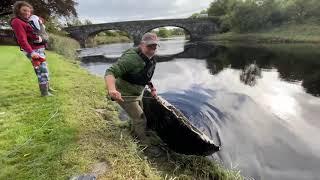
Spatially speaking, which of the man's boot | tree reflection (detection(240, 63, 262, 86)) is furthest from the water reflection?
the man's boot

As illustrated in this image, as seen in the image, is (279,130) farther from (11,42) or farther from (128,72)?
(11,42)

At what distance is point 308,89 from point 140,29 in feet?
230

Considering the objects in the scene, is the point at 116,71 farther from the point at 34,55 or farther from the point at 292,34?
the point at 292,34

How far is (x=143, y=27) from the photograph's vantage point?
83062 millimetres

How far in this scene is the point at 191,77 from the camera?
65.4 feet

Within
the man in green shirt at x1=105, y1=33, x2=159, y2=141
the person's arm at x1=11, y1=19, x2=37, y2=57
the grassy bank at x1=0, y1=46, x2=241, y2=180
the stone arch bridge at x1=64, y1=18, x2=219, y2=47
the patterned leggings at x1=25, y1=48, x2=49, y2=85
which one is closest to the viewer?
the grassy bank at x1=0, y1=46, x2=241, y2=180

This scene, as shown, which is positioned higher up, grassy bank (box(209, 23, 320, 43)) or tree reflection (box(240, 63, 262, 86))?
tree reflection (box(240, 63, 262, 86))

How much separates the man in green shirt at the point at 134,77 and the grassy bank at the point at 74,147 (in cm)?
50

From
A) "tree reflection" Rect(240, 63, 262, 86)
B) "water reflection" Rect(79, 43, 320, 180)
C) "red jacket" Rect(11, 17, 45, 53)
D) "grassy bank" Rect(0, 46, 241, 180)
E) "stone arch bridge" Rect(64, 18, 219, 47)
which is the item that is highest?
"red jacket" Rect(11, 17, 45, 53)

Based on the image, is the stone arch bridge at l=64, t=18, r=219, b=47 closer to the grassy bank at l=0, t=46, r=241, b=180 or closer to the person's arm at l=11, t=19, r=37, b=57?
the person's arm at l=11, t=19, r=37, b=57

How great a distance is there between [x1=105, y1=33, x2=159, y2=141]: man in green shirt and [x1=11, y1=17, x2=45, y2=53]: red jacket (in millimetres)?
3353

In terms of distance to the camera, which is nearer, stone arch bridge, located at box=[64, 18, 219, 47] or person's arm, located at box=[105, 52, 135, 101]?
person's arm, located at box=[105, 52, 135, 101]

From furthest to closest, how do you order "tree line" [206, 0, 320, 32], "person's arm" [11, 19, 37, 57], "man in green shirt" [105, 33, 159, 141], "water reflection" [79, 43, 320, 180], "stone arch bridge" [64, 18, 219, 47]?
"stone arch bridge" [64, 18, 219, 47], "tree line" [206, 0, 320, 32], "person's arm" [11, 19, 37, 57], "water reflection" [79, 43, 320, 180], "man in green shirt" [105, 33, 159, 141]

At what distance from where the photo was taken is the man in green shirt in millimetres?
6094
